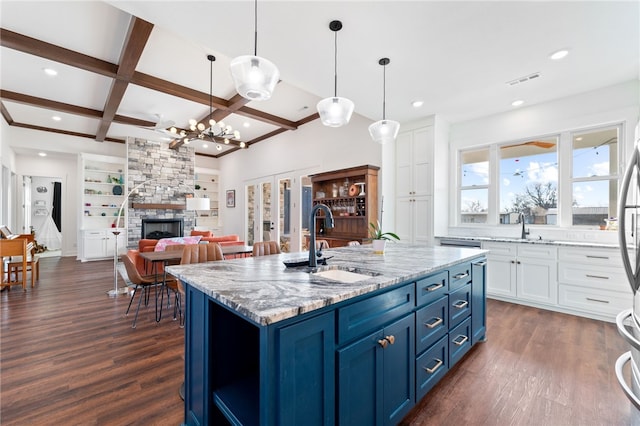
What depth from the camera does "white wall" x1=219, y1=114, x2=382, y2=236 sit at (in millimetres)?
5348

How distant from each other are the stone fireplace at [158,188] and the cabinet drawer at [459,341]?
7997 millimetres

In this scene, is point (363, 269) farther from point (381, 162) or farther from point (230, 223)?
point (230, 223)

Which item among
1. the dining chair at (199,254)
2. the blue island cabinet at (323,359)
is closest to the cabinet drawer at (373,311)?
the blue island cabinet at (323,359)

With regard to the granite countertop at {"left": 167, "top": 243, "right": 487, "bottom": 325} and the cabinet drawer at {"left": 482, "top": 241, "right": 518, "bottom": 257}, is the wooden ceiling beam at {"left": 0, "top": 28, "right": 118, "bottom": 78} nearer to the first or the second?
the granite countertop at {"left": 167, "top": 243, "right": 487, "bottom": 325}

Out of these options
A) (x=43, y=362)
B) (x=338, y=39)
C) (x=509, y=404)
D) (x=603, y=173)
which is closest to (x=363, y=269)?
(x=509, y=404)

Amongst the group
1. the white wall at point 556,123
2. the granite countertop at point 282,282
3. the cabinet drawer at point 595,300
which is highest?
the white wall at point 556,123

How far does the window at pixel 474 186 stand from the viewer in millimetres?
4727

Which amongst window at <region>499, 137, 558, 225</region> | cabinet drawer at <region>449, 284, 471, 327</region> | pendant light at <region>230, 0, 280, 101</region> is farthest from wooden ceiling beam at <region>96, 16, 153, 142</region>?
window at <region>499, 137, 558, 225</region>

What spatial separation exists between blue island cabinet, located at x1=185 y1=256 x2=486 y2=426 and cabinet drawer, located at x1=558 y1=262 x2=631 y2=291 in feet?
8.72

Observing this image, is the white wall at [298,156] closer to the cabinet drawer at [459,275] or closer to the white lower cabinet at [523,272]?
the white lower cabinet at [523,272]

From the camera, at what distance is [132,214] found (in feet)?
25.1

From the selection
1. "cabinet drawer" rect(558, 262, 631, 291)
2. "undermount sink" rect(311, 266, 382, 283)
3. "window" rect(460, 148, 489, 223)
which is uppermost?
"window" rect(460, 148, 489, 223)

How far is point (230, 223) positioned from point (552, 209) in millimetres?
8286

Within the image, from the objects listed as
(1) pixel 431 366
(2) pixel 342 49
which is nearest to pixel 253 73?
(2) pixel 342 49
